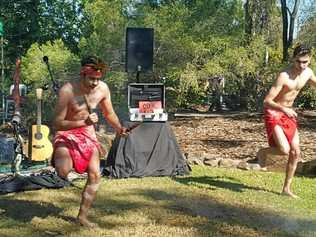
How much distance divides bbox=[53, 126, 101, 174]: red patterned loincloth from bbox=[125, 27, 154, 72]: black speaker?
416 cm

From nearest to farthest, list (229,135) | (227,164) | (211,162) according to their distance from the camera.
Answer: (227,164) < (211,162) < (229,135)

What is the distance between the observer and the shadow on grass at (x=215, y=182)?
6.24 m

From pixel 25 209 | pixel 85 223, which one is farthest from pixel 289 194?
pixel 25 209

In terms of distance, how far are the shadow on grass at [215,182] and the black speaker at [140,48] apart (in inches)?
94.9

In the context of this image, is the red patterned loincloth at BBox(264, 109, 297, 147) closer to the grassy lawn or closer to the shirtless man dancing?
the shirtless man dancing

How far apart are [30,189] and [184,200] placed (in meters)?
1.67

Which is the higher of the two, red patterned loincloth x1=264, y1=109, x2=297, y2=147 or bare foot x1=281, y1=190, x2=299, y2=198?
red patterned loincloth x1=264, y1=109, x2=297, y2=147

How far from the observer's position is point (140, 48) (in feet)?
28.2

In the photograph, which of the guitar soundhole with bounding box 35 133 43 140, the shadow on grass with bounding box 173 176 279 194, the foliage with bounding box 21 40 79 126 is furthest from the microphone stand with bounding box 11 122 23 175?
the foliage with bounding box 21 40 79 126

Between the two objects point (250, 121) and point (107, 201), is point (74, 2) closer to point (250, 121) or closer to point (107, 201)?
point (250, 121)

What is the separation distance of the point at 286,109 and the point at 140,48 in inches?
141

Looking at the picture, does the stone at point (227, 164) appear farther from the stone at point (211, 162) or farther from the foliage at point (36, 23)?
the foliage at point (36, 23)

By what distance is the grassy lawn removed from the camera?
14.8 ft

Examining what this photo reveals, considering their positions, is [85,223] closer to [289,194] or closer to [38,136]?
[289,194]
